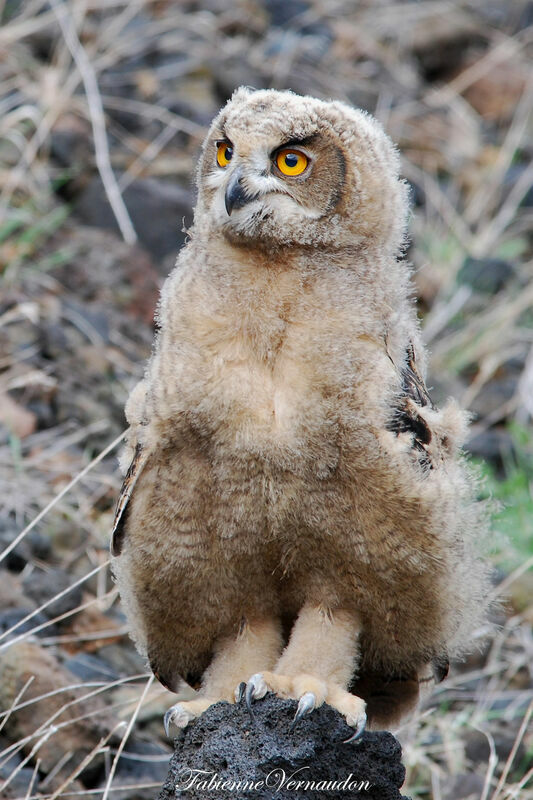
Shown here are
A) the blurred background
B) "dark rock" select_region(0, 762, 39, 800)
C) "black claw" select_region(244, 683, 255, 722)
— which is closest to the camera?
"black claw" select_region(244, 683, 255, 722)

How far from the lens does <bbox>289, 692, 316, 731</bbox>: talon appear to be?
333 cm

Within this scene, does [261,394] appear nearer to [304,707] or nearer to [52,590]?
[304,707]

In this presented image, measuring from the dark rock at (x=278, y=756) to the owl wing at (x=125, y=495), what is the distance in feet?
2.45

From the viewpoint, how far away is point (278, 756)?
10.7ft

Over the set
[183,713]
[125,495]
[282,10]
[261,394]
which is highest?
[282,10]

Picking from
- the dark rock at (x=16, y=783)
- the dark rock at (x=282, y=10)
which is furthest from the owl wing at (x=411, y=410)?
the dark rock at (x=282, y=10)

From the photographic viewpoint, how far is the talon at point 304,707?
3328 millimetres

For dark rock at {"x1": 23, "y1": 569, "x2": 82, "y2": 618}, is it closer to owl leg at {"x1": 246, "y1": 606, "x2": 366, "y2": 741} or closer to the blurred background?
the blurred background

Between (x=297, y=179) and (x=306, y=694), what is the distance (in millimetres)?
1669

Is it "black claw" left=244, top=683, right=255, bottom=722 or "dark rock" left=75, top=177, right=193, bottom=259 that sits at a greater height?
"dark rock" left=75, top=177, right=193, bottom=259

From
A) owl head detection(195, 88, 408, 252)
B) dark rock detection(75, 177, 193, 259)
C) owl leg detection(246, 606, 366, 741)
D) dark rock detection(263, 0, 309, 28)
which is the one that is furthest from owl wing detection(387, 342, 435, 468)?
dark rock detection(263, 0, 309, 28)

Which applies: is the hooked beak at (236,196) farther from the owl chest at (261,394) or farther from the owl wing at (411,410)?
the owl wing at (411,410)

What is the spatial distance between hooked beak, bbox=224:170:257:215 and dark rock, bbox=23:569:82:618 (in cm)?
236

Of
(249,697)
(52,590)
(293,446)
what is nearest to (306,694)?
(249,697)
